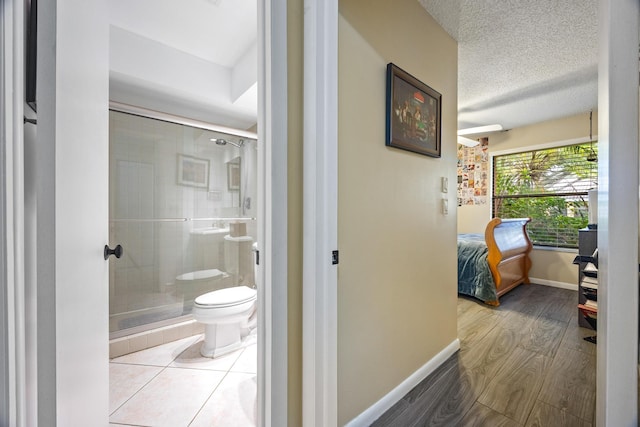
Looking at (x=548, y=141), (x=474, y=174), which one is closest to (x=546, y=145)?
(x=548, y=141)

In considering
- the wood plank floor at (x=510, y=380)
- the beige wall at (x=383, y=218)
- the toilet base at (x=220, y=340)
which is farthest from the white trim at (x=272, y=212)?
the toilet base at (x=220, y=340)

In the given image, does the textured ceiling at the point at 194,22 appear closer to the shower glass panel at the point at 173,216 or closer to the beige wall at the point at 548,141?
the shower glass panel at the point at 173,216

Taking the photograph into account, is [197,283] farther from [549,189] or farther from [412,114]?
[549,189]

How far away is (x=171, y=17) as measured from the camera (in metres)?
1.85

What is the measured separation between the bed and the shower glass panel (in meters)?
2.66

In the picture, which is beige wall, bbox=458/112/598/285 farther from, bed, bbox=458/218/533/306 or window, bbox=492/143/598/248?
bed, bbox=458/218/533/306

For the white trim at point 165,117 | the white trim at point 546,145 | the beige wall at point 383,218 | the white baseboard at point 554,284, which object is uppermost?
the white trim at point 546,145

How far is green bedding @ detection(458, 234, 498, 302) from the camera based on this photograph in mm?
2992

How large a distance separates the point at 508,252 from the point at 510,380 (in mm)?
2057

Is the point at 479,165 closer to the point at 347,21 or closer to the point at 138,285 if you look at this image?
the point at 347,21

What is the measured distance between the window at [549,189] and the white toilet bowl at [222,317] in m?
4.53

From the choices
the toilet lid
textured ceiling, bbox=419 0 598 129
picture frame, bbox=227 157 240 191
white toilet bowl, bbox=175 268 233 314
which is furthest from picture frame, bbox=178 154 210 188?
textured ceiling, bbox=419 0 598 129

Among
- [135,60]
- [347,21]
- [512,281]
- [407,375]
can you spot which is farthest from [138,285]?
[512,281]

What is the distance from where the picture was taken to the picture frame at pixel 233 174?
294 cm
